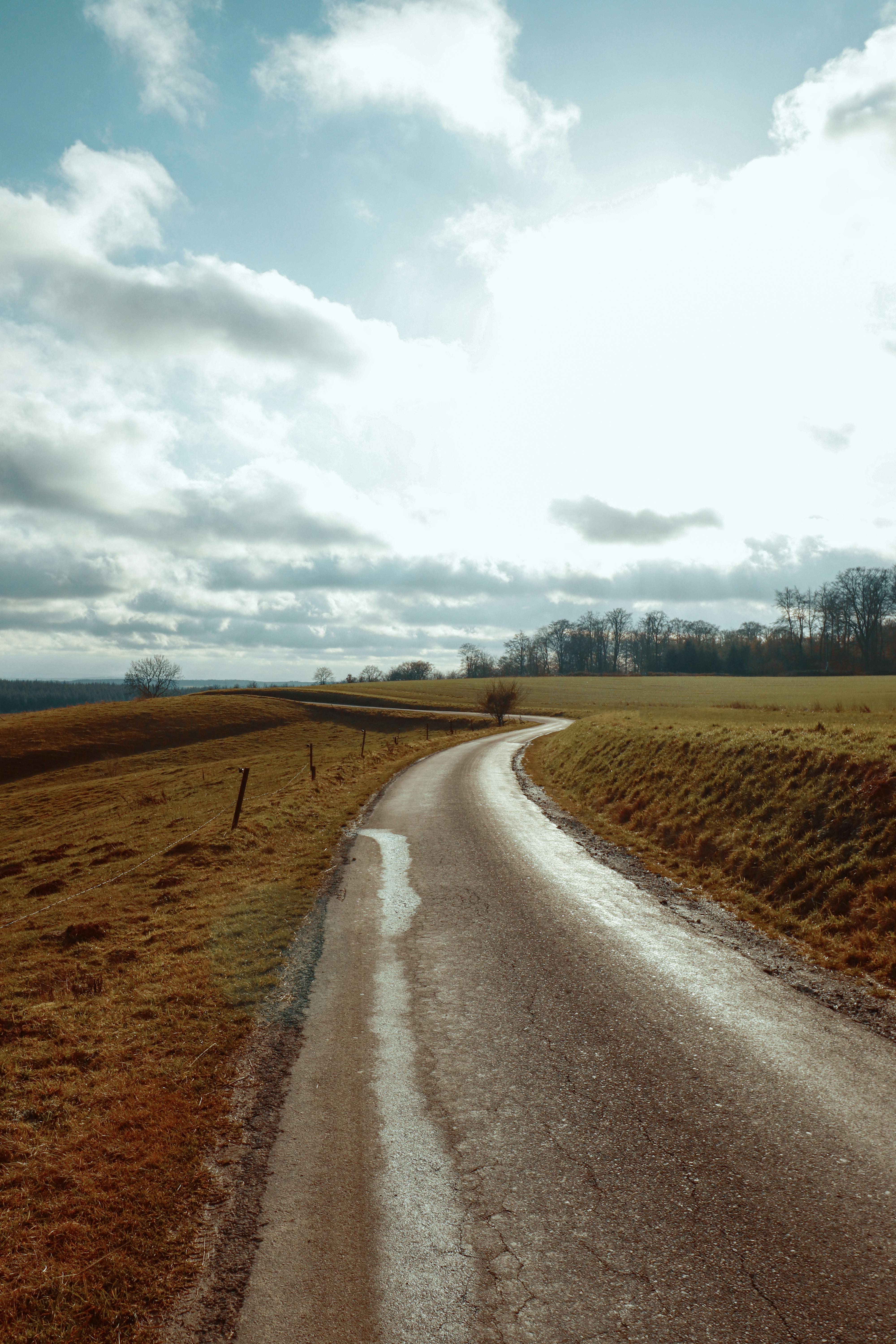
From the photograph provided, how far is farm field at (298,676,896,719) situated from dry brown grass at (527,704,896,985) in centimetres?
2153

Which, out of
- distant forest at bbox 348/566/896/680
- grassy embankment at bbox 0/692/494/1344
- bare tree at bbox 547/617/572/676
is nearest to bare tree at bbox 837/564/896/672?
distant forest at bbox 348/566/896/680

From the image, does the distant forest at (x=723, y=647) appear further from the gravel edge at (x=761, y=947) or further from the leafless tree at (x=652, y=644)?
the gravel edge at (x=761, y=947)

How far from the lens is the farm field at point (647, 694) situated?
52.2 meters

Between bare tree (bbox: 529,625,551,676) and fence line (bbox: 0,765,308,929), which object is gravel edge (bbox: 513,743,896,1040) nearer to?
fence line (bbox: 0,765,308,929)

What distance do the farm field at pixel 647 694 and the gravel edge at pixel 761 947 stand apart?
1060 inches

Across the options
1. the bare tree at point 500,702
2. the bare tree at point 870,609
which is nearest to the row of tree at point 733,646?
the bare tree at point 870,609

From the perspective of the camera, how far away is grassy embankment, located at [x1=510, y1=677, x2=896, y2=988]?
9469 millimetres

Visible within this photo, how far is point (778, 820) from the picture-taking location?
1241 cm

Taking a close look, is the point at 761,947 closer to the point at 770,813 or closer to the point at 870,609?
the point at 770,813

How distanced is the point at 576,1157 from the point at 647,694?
260ft

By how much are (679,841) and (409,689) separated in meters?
85.9

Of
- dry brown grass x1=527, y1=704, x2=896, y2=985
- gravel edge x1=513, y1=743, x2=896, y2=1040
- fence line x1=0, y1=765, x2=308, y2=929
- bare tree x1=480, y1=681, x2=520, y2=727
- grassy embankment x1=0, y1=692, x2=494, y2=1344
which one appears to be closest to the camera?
grassy embankment x1=0, y1=692, x2=494, y2=1344

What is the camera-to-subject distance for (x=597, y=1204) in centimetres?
431

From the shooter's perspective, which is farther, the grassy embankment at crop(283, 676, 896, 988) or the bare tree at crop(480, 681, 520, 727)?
the bare tree at crop(480, 681, 520, 727)
